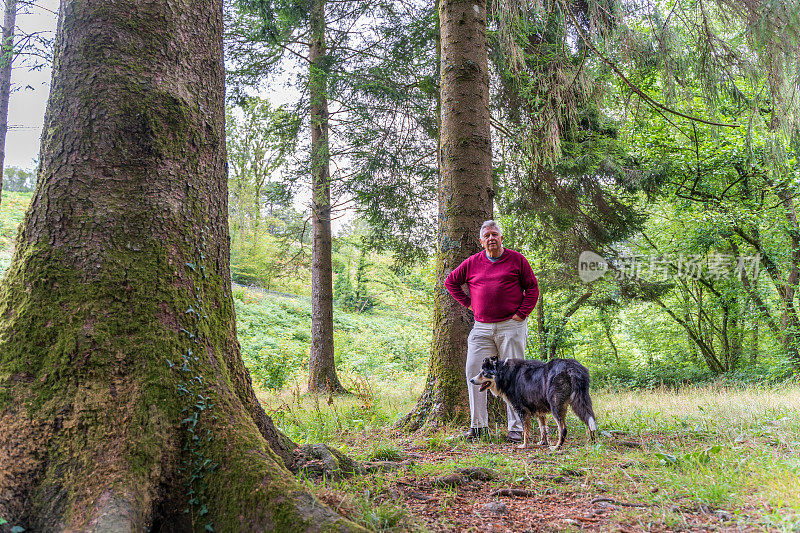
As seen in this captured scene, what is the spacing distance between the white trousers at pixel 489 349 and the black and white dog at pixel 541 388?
13 cm

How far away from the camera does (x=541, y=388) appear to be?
14.6 feet

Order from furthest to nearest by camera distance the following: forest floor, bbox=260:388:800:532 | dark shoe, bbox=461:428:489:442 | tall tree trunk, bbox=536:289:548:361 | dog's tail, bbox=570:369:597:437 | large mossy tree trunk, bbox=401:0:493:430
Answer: tall tree trunk, bbox=536:289:548:361 < large mossy tree trunk, bbox=401:0:493:430 < dark shoe, bbox=461:428:489:442 < dog's tail, bbox=570:369:597:437 < forest floor, bbox=260:388:800:532

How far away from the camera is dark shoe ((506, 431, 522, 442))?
468cm

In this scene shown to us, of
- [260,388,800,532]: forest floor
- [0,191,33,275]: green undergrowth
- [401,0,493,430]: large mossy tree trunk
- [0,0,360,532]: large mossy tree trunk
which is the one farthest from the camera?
[0,191,33,275]: green undergrowth

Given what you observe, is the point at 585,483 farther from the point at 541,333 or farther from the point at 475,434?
the point at 541,333

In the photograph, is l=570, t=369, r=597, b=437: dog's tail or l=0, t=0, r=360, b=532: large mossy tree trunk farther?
l=570, t=369, r=597, b=437: dog's tail

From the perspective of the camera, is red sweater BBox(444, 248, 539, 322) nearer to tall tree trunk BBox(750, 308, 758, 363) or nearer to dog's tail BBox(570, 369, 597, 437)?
dog's tail BBox(570, 369, 597, 437)

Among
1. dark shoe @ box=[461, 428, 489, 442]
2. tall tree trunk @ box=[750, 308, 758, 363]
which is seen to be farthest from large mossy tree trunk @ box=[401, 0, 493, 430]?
tall tree trunk @ box=[750, 308, 758, 363]

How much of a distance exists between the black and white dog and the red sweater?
1.58 feet

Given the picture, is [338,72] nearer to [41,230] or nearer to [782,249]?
[41,230]

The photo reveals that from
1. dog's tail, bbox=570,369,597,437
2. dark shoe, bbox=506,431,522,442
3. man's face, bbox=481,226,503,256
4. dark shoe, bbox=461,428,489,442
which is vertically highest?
man's face, bbox=481,226,503,256

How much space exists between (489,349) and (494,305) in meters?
0.52

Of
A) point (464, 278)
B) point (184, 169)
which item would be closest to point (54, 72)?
point (184, 169)

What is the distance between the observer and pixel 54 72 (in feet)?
8.51
